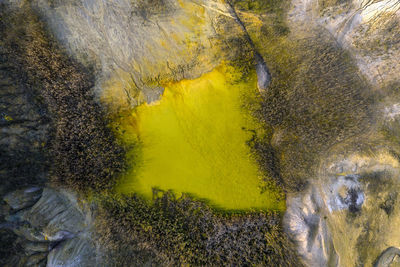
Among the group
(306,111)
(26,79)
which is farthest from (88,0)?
(306,111)

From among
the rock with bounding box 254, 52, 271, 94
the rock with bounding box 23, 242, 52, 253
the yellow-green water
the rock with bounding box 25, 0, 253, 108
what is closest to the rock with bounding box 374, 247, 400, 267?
the yellow-green water

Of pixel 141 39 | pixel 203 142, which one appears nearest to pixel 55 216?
pixel 203 142

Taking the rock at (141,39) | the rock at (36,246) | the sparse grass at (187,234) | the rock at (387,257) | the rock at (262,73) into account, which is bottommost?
the rock at (387,257)

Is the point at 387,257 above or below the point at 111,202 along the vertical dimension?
below

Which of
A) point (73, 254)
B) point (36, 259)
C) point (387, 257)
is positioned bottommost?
point (387, 257)

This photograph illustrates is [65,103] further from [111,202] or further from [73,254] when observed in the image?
[73,254]

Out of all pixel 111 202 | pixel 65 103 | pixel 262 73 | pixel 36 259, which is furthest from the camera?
pixel 262 73

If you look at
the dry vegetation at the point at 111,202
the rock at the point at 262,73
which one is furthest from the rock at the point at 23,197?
the rock at the point at 262,73

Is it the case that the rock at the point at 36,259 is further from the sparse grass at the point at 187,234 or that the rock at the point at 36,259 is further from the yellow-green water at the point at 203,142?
the yellow-green water at the point at 203,142
